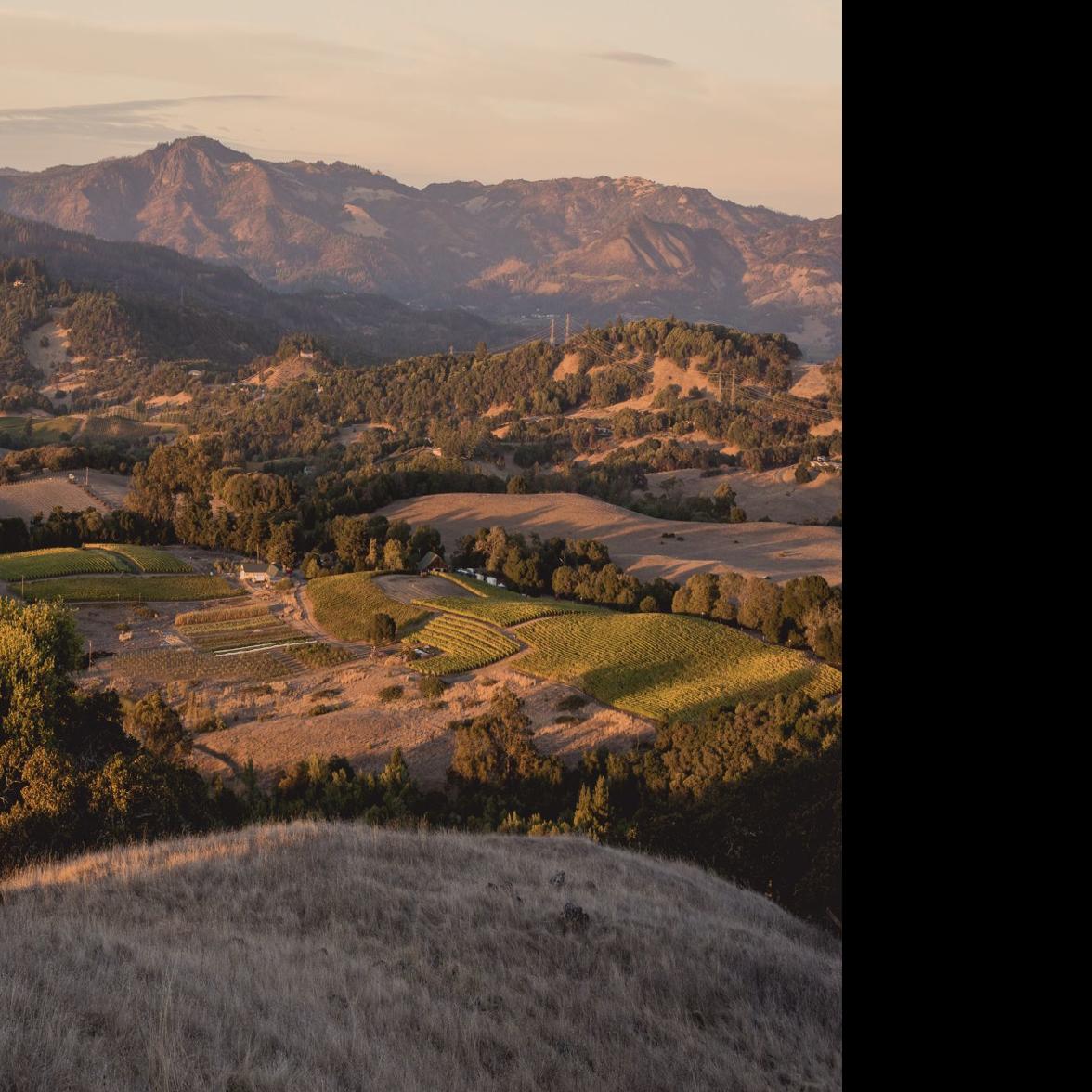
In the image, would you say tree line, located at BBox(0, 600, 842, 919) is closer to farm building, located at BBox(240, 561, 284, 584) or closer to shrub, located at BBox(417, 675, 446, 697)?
shrub, located at BBox(417, 675, 446, 697)

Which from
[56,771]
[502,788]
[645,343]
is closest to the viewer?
[56,771]

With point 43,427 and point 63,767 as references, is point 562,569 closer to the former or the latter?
point 63,767

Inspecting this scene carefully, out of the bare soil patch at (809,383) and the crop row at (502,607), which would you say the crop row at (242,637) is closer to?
the crop row at (502,607)

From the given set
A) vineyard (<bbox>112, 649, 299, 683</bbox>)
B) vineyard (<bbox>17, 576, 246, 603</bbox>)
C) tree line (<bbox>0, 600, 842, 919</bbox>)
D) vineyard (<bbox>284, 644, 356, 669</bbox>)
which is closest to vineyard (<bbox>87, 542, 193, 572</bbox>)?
vineyard (<bbox>17, 576, 246, 603</bbox>)

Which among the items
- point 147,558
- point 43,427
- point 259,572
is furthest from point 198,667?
point 43,427
